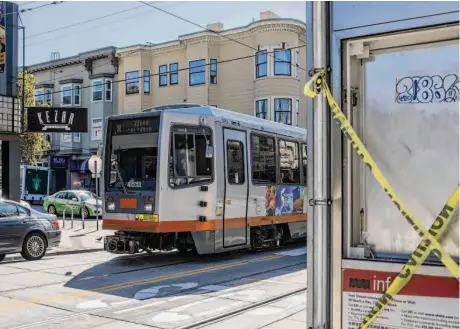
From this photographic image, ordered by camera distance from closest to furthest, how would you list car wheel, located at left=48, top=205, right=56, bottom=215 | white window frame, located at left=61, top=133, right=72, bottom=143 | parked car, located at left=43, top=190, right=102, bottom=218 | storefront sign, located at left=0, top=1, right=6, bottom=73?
storefront sign, located at left=0, top=1, right=6, bottom=73 < parked car, located at left=43, top=190, right=102, bottom=218 < car wheel, located at left=48, top=205, right=56, bottom=215 < white window frame, located at left=61, top=133, right=72, bottom=143

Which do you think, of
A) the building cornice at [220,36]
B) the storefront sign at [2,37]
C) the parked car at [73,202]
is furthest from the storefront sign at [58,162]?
the storefront sign at [2,37]

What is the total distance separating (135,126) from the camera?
1155 centimetres

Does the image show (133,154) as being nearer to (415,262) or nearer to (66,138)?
(415,262)

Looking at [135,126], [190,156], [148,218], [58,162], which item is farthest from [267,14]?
[148,218]

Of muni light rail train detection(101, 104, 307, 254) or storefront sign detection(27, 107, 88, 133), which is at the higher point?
storefront sign detection(27, 107, 88, 133)

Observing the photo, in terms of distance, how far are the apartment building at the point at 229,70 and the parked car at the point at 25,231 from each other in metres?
16.2

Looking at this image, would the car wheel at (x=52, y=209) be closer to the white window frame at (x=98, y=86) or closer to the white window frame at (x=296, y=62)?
the white window frame at (x=98, y=86)

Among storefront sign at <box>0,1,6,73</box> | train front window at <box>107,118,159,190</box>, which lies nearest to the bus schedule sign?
train front window at <box>107,118,159,190</box>

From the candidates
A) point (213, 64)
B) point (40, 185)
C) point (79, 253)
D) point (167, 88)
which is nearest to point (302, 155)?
point (79, 253)

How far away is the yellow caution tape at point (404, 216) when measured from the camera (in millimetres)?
2498

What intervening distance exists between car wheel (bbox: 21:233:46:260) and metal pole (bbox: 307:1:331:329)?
433 inches

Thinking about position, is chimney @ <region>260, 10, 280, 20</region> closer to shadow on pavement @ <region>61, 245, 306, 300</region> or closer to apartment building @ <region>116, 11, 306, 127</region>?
apartment building @ <region>116, 11, 306, 127</region>

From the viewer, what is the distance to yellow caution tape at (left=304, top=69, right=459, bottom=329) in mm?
2498

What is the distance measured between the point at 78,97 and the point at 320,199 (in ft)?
136
